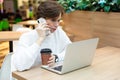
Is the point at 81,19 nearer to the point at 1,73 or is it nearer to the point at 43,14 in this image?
the point at 43,14

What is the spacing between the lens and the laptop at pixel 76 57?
1.26m

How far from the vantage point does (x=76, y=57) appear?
4.34 ft

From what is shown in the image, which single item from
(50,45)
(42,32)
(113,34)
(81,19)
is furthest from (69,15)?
(42,32)

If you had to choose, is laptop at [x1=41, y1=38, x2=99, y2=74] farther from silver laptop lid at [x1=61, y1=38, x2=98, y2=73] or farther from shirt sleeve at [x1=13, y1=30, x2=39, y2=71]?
shirt sleeve at [x1=13, y1=30, x2=39, y2=71]

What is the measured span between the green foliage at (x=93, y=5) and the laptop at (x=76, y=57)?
0.92m

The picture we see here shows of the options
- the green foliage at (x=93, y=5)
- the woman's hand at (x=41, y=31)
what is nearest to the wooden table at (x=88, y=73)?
the woman's hand at (x=41, y=31)

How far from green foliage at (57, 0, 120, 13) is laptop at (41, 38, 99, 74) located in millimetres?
920

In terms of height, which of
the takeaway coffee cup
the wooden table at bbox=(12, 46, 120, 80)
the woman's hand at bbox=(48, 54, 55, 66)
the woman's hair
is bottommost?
the wooden table at bbox=(12, 46, 120, 80)

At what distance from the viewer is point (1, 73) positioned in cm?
165

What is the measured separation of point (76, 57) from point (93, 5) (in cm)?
122

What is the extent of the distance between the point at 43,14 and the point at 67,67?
1.71ft

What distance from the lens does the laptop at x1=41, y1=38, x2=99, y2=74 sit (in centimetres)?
126

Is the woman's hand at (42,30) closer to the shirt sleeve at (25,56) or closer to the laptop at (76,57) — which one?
the shirt sleeve at (25,56)

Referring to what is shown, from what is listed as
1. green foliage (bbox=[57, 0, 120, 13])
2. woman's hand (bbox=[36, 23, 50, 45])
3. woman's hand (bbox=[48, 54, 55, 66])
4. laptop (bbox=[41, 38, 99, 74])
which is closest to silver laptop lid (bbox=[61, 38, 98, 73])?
laptop (bbox=[41, 38, 99, 74])
